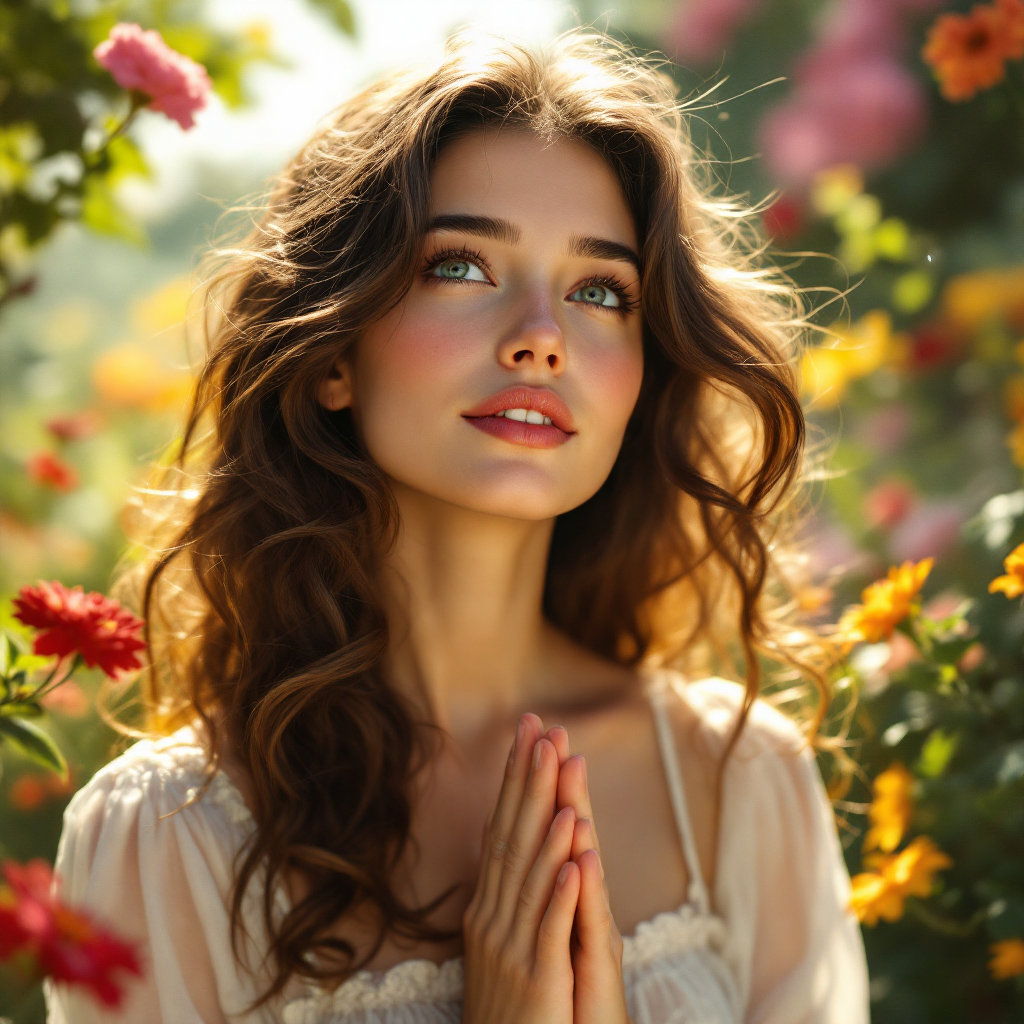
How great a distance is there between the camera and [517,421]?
1341 mm

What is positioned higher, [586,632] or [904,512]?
[904,512]

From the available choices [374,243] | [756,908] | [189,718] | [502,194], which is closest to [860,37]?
[502,194]

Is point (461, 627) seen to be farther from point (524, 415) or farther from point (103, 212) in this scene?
point (103, 212)

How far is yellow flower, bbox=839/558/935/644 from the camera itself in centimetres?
138

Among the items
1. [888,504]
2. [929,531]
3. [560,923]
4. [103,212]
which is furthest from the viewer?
[888,504]

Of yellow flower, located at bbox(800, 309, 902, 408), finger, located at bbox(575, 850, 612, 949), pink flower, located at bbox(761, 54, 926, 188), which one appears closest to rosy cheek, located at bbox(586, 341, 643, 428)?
finger, located at bbox(575, 850, 612, 949)

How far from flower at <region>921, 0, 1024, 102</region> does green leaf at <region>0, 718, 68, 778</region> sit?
1.53 metres

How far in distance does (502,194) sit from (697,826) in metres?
1.02

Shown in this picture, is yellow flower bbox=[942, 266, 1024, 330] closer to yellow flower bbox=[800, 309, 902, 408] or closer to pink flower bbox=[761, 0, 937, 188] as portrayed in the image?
yellow flower bbox=[800, 309, 902, 408]

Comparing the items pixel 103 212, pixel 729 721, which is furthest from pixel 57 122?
pixel 729 721

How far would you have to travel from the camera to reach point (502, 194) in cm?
137

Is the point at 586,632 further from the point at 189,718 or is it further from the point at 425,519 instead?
the point at 189,718

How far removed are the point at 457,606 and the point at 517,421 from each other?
0.38 metres

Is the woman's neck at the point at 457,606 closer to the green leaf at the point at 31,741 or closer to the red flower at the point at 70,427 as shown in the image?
the green leaf at the point at 31,741
